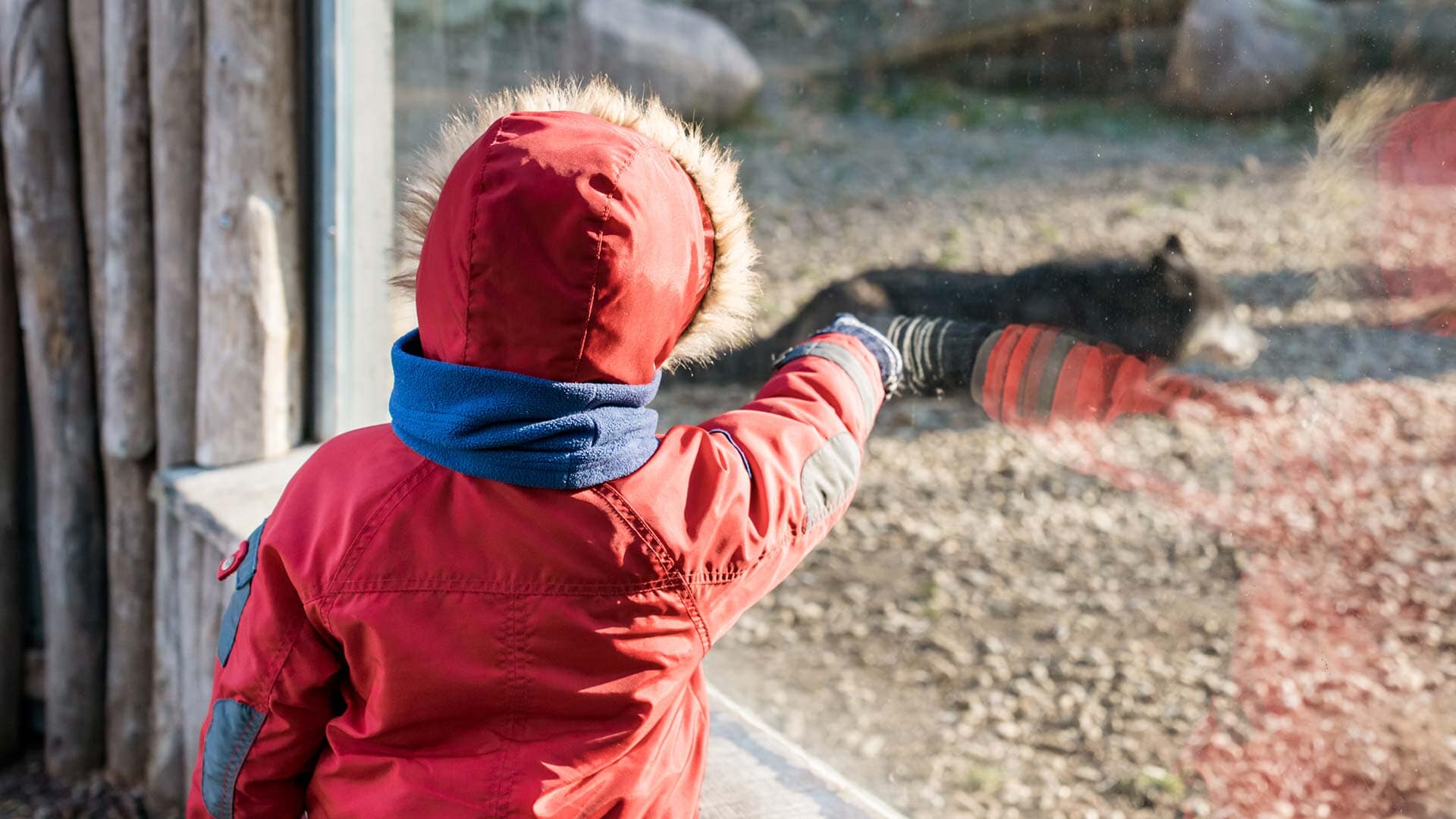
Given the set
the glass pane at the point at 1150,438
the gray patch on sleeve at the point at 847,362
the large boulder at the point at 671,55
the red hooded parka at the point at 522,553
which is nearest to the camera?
the red hooded parka at the point at 522,553

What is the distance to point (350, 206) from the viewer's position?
2.69 m

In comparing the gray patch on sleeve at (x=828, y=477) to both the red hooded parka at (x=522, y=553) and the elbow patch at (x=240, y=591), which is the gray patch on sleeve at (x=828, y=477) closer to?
the red hooded parka at (x=522, y=553)

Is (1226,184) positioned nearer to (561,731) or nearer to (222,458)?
(561,731)

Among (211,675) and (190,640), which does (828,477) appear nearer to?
(211,675)

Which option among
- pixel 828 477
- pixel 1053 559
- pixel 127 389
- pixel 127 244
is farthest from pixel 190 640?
pixel 1053 559

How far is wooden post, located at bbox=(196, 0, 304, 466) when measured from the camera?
2.52 metres

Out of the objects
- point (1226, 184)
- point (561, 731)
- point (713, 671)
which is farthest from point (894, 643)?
point (561, 731)

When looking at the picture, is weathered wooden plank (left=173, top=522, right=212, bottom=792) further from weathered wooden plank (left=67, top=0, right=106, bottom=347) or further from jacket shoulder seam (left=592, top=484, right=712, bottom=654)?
jacket shoulder seam (left=592, top=484, right=712, bottom=654)

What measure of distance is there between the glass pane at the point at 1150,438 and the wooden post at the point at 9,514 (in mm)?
1043

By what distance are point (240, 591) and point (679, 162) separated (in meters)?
0.65

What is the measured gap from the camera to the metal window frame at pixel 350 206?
2615mm

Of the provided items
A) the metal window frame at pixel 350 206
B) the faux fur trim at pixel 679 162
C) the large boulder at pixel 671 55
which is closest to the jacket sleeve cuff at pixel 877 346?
the faux fur trim at pixel 679 162

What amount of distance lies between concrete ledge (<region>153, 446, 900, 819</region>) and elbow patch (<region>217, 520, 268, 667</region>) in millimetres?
811

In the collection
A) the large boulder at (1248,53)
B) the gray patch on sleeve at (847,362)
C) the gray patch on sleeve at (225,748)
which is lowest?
the gray patch on sleeve at (225,748)
